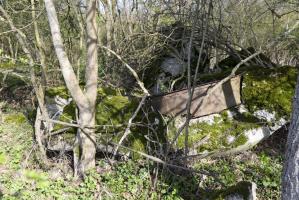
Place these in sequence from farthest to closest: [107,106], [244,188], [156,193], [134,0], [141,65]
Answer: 1. [134,0]
2. [141,65]
3. [107,106]
4. [156,193]
5. [244,188]

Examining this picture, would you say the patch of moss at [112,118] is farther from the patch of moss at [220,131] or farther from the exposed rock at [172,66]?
the exposed rock at [172,66]

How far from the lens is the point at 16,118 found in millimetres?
7676

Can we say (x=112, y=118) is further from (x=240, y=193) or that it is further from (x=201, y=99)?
(x=240, y=193)

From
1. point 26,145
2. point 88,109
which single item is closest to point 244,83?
point 88,109

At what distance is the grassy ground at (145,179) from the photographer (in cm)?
503

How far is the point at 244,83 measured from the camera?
615cm

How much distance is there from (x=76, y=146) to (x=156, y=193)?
1.45 meters

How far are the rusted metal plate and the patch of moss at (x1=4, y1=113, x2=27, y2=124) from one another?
318cm

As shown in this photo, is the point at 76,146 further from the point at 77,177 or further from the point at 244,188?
the point at 244,188

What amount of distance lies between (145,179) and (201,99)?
1495mm

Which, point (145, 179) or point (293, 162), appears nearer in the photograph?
point (293, 162)

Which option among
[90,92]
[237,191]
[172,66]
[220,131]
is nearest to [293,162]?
[237,191]

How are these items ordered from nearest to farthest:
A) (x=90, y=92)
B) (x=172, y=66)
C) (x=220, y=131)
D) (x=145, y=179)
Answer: (x=145, y=179)
(x=90, y=92)
(x=220, y=131)
(x=172, y=66)

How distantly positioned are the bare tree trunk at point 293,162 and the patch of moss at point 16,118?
569cm
